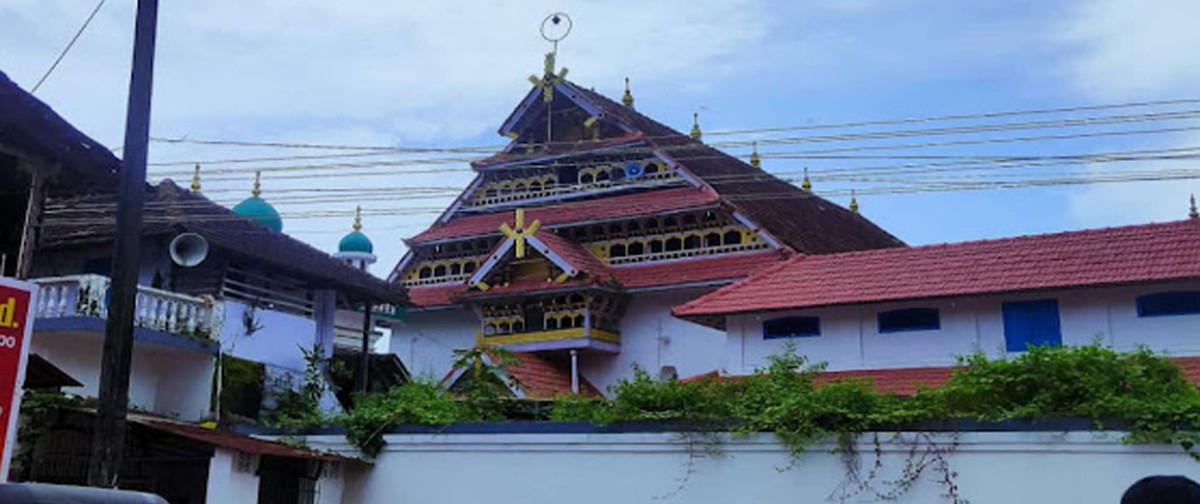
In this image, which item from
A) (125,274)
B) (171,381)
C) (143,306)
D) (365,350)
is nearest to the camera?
(125,274)

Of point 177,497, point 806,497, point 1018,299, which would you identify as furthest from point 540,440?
point 1018,299

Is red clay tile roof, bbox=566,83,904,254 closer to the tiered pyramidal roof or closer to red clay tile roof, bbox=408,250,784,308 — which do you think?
the tiered pyramidal roof

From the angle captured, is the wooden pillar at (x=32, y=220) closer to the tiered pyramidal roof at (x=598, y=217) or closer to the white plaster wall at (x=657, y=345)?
the tiered pyramidal roof at (x=598, y=217)

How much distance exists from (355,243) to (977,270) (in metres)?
25.0

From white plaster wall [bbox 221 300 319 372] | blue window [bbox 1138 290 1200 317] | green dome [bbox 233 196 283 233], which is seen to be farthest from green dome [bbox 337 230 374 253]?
blue window [bbox 1138 290 1200 317]

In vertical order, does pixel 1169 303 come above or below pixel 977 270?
below

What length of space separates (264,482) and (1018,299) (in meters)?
11.1

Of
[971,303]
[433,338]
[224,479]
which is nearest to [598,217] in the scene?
[433,338]

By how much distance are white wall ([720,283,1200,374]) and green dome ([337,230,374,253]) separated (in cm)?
2199

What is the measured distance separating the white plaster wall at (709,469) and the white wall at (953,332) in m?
5.86

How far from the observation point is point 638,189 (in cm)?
2683

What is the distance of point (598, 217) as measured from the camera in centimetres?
2602

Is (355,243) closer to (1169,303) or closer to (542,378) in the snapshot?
(542,378)

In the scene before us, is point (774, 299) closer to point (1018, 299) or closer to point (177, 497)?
point (1018, 299)
